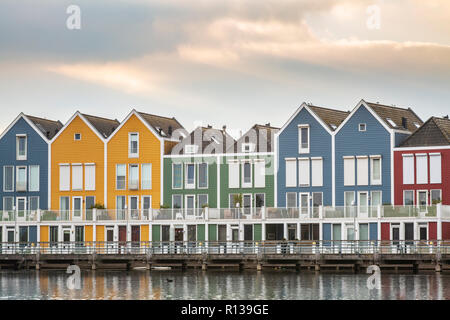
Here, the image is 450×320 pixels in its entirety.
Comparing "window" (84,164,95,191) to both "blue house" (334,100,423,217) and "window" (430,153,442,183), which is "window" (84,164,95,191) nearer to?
"blue house" (334,100,423,217)

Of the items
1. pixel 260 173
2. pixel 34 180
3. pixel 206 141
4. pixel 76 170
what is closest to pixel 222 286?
pixel 260 173

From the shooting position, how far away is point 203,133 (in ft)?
338

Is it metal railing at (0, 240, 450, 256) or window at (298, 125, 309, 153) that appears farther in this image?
window at (298, 125, 309, 153)

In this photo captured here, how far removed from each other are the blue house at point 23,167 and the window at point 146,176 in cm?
805

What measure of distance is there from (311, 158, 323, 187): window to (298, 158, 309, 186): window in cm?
46

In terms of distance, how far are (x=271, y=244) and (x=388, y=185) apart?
371 inches

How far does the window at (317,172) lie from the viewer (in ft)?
315

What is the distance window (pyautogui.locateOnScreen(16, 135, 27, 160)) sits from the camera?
105688 millimetres

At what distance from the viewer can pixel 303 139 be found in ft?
318

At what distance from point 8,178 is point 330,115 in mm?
26222

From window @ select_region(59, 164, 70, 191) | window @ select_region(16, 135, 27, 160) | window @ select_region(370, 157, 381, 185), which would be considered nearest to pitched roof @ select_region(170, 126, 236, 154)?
window @ select_region(59, 164, 70, 191)

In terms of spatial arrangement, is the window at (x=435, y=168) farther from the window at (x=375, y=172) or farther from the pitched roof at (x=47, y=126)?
the pitched roof at (x=47, y=126)
